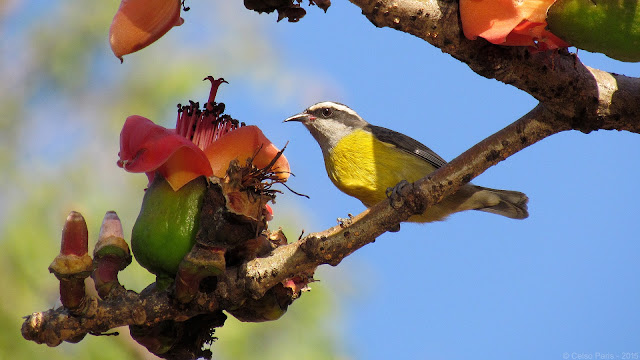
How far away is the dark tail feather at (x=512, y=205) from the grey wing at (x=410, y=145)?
502mm

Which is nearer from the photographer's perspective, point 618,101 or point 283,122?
point 618,101

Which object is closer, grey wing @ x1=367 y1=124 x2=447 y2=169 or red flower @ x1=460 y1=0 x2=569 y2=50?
red flower @ x1=460 y1=0 x2=569 y2=50

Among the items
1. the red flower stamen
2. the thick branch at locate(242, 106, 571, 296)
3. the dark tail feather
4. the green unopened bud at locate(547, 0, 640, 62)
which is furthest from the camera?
the dark tail feather

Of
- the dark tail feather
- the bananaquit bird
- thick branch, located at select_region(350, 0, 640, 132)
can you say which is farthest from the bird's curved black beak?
thick branch, located at select_region(350, 0, 640, 132)

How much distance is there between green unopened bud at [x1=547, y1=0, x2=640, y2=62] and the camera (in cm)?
178

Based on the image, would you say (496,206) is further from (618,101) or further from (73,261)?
(73,261)

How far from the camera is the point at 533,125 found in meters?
2.28

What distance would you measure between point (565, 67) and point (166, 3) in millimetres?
1319

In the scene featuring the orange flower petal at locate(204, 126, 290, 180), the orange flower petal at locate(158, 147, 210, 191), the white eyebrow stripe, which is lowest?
the orange flower petal at locate(158, 147, 210, 191)

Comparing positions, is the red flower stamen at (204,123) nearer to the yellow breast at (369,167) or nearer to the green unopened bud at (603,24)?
the green unopened bud at (603,24)

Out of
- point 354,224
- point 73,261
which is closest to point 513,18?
point 354,224

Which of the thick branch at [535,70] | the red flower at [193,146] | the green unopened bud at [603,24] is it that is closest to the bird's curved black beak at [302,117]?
the red flower at [193,146]

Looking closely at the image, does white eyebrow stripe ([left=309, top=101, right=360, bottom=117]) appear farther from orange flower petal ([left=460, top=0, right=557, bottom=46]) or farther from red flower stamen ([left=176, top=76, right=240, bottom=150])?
orange flower petal ([left=460, top=0, right=557, bottom=46])

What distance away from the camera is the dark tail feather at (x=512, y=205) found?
5.64 meters
